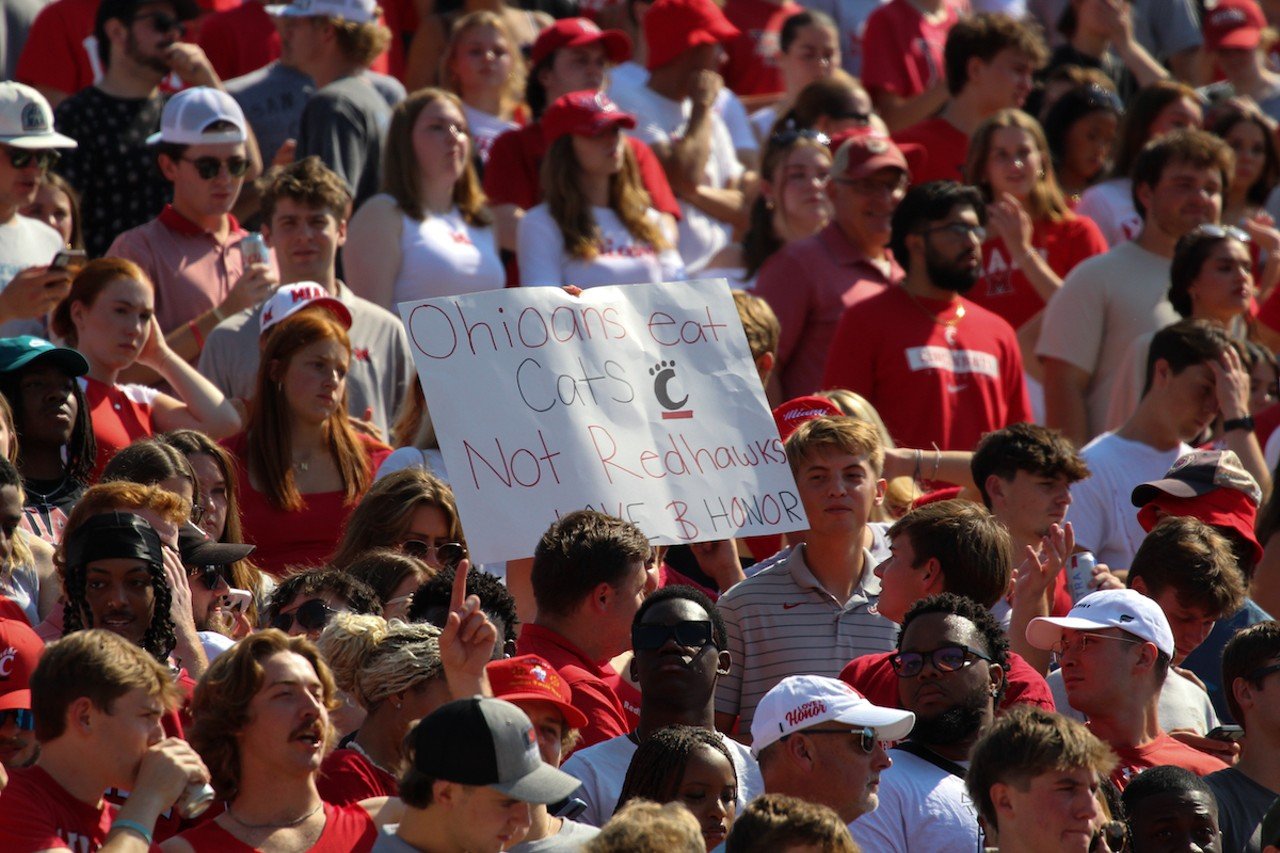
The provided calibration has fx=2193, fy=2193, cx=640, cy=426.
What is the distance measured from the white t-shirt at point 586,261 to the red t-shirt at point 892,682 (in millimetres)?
3511

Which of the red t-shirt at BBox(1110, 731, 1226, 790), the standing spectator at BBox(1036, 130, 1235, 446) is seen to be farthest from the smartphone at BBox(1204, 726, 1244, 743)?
the standing spectator at BBox(1036, 130, 1235, 446)

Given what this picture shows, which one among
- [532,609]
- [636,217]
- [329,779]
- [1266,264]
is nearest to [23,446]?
[532,609]

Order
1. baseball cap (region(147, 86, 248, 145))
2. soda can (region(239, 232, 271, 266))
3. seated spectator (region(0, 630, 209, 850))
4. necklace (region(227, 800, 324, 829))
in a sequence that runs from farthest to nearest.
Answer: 1. baseball cap (region(147, 86, 248, 145))
2. soda can (region(239, 232, 271, 266))
3. necklace (region(227, 800, 324, 829))
4. seated spectator (region(0, 630, 209, 850))

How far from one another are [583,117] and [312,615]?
4.08m

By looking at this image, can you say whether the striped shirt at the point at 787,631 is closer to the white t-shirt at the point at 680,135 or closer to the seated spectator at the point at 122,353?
the seated spectator at the point at 122,353

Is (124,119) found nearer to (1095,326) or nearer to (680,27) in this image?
(680,27)

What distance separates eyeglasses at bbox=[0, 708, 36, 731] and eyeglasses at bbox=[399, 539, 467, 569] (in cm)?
176

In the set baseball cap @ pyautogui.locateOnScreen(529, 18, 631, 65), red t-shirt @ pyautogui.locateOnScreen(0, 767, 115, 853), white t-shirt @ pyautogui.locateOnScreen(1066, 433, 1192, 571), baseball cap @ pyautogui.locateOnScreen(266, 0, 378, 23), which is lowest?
white t-shirt @ pyautogui.locateOnScreen(1066, 433, 1192, 571)

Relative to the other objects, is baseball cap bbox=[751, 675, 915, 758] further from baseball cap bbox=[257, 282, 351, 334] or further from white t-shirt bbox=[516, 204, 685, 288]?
white t-shirt bbox=[516, 204, 685, 288]

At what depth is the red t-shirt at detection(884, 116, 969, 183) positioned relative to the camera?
11312 mm

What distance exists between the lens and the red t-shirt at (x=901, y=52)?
41.8 feet

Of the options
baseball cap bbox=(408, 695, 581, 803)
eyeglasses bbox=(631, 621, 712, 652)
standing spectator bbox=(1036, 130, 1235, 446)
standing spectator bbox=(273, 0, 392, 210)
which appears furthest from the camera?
standing spectator bbox=(273, 0, 392, 210)

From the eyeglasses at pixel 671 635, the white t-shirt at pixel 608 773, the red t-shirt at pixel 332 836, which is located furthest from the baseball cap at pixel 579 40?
the red t-shirt at pixel 332 836

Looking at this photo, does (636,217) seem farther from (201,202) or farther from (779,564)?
(779,564)
